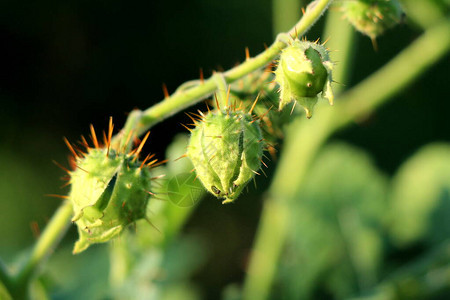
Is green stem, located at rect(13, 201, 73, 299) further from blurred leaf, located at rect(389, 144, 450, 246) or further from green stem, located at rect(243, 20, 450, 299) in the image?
blurred leaf, located at rect(389, 144, 450, 246)

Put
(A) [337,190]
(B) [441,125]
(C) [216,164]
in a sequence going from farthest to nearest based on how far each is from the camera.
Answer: (B) [441,125], (A) [337,190], (C) [216,164]

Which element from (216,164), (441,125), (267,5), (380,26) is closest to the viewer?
(216,164)

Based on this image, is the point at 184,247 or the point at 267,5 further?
the point at 267,5

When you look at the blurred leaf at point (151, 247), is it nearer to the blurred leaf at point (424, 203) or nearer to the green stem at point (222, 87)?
the green stem at point (222, 87)

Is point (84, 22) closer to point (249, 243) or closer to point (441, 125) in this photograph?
point (249, 243)

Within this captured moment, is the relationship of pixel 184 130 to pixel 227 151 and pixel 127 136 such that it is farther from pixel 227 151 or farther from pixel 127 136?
pixel 227 151

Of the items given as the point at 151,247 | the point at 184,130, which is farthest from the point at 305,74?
the point at 184,130

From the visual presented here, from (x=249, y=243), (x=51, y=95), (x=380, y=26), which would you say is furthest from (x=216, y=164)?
(x=51, y=95)
